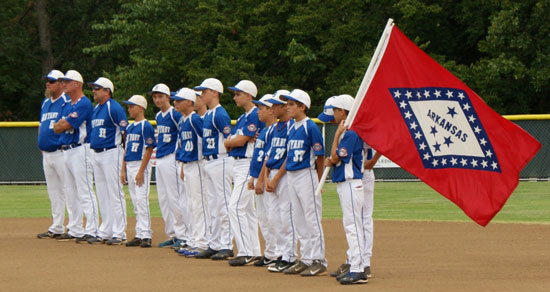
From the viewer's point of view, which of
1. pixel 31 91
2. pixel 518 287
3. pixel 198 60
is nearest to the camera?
pixel 518 287

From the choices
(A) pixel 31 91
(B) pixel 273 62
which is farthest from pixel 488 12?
(A) pixel 31 91

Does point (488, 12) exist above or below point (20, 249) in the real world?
above

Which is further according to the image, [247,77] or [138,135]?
[247,77]

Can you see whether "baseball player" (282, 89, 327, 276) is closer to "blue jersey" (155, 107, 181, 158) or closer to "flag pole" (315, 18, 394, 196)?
"flag pole" (315, 18, 394, 196)

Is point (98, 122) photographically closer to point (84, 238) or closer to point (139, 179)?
point (139, 179)

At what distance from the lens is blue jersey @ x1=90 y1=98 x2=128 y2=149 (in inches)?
514

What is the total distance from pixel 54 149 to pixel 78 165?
1.91 feet

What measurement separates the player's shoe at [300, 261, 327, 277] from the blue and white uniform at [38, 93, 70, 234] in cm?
533

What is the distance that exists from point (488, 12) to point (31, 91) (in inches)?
892

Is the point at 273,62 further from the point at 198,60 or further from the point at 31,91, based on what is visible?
the point at 31,91

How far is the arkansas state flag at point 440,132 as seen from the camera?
29.5 feet

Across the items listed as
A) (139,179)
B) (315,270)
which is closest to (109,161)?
(139,179)

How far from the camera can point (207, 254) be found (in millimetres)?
11422

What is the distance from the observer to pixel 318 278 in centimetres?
950
